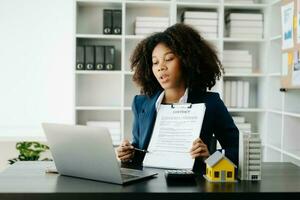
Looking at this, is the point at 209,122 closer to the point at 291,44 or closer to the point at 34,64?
the point at 291,44

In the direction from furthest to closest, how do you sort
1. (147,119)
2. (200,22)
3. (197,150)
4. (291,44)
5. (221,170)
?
(200,22)
(291,44)
(147,119)
(197,150)
(221,170)

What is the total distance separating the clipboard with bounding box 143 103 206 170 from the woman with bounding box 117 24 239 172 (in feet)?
0.35

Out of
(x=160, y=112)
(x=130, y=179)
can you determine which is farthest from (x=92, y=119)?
(x=130, y=179)

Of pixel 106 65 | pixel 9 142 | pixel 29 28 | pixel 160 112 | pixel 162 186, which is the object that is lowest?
pixel 9 142

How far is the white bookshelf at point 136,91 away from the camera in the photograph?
3760 mm

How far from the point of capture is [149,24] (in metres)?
3.78

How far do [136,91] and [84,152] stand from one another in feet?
9.05

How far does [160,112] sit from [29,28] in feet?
8.78

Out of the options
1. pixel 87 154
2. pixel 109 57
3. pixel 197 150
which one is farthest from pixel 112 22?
pixel 87 154

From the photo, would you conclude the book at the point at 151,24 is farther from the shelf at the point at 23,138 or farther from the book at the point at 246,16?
the shelf at the point at 23,138

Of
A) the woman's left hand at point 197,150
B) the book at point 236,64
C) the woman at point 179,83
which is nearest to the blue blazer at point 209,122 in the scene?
the woman at point 179,83

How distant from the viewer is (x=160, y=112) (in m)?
1.73

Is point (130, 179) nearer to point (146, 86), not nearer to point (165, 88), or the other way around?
point (165, 88)

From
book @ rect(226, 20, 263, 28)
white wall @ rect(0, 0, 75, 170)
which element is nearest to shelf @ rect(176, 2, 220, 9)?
book @ rect(226, 20, 263, 28)
